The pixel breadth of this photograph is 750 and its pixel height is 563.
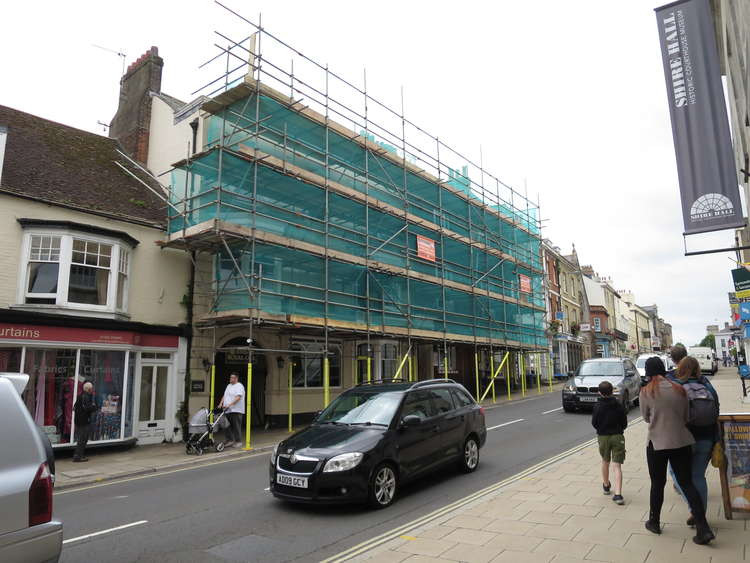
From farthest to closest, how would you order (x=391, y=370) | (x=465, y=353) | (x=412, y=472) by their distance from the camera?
1. (x=465, y=353)
2. (x=391, y=370)
3. (x=412, y=472)

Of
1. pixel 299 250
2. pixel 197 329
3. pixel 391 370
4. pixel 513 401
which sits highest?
pixel 299 250

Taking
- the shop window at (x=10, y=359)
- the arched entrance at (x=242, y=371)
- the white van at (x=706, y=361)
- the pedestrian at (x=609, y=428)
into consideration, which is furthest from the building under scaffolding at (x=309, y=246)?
the white van at (x=706, y=361)

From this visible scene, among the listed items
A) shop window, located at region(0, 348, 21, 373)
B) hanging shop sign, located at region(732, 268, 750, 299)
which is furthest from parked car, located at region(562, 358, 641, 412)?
shop window, located at region(0, 348, 21, 373)

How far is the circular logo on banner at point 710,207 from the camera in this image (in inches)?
285

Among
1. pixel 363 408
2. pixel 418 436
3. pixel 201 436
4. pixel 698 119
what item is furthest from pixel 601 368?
pixel 201 436

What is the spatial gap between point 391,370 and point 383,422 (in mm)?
14758

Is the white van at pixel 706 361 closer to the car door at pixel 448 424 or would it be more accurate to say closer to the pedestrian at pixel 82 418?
the car door at pixel 448 424

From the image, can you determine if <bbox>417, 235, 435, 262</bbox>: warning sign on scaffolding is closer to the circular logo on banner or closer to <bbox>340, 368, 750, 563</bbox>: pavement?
the circular logo on banner

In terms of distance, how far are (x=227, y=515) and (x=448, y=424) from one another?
12.0 ft

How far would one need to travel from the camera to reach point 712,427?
Answer: 217 inches

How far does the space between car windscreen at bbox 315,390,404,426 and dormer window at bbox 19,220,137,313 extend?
8422 mm

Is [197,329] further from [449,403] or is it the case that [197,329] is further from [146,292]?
[449,403]

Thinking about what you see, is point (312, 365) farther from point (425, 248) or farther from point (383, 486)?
point (383, 486)


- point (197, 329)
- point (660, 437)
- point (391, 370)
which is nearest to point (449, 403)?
point (660, 437)
